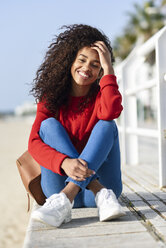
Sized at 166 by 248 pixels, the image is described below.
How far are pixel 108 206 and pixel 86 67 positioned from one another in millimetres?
868

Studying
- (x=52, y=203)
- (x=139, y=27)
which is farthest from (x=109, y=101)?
(x=139, y=27)

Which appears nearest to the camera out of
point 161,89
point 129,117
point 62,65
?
point 62,65

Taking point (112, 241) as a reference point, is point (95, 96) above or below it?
above

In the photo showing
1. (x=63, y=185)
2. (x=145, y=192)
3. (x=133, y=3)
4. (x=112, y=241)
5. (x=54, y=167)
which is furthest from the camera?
(x=133, y=3)

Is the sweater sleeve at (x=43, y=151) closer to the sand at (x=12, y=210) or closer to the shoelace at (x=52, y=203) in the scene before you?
the shoelace at (x=52, y=203)

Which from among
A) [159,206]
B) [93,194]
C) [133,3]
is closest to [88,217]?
[93,194]

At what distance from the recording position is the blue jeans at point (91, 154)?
1969 millimetres

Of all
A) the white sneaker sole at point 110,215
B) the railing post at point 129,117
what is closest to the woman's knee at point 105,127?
the white sneaker sole at point 110,215

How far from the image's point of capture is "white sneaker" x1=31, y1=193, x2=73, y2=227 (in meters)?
1.79

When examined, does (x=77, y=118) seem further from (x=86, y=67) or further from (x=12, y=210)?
(x=12, y=210)

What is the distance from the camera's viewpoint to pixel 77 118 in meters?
2.27

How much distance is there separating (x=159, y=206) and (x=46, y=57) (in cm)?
123

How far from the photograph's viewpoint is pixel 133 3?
30094mm

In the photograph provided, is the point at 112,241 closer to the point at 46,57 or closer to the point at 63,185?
the point at 63,185
